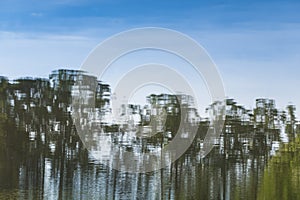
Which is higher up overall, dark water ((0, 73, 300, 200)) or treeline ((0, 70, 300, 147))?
treeline ((0, 70, 300, 147))

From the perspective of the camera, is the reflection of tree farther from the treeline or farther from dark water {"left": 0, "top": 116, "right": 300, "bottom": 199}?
the treeline

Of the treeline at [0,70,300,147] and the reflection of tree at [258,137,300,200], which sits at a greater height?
the treeline at [0,70,300,147]

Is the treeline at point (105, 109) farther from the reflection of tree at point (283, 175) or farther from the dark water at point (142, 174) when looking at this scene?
the reflection of tree at point (283, 175)

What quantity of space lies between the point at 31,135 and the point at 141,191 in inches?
31.6

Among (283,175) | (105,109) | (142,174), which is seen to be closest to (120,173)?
(142,174)

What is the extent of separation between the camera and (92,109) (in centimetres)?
333

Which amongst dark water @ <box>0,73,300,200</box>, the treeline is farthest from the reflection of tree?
the treeline

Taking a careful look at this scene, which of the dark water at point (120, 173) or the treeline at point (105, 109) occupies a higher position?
the treeline at point (105, 109)

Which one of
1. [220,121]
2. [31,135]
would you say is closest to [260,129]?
[220,121]

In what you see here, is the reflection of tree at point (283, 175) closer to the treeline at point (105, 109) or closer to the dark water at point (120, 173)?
the dark water at point (120, 173)

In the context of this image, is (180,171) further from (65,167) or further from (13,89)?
(13,89)

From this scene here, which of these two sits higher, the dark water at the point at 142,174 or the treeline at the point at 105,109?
the treeline at the point at 105,109

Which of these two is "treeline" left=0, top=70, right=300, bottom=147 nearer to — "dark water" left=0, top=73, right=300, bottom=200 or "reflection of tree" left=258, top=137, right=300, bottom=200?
"dark water" left=0, top=73, right=300, bottom=200

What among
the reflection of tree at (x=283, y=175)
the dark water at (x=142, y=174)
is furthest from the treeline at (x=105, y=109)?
the reflection of tree at (x=283, y=175)
